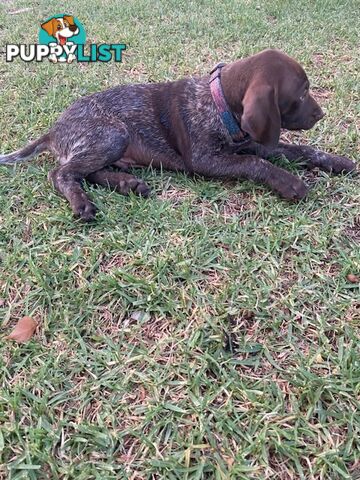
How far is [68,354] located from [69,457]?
57 centimetres

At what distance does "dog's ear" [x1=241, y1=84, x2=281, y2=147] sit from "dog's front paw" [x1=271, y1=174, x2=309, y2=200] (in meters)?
0.30

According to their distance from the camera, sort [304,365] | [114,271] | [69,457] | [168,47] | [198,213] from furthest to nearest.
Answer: [168,47] → [198,213] → [114,271] → [304,365] → [69,457]

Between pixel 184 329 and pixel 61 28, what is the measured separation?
621 centimetres

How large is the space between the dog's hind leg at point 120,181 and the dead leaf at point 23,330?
1.30m

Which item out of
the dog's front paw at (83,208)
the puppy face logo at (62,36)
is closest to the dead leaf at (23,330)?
the dog's front paw at (83,208)

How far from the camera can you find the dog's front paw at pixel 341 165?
3793 mm

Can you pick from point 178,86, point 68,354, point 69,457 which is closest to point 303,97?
point 178,86

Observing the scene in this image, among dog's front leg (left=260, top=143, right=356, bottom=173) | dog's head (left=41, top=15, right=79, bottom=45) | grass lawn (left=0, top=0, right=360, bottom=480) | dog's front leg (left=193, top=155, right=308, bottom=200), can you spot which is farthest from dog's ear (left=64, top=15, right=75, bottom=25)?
dog's front leg (left=260, top=143, right=356, bottom=173)

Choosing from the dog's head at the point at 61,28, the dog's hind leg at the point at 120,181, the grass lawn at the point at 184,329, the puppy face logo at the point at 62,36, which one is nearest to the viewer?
the grass lawn at the point at 184,329

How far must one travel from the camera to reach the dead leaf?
105 inches

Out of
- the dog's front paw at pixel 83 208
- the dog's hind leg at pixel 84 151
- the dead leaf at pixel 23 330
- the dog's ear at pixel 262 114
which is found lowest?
the dead leaf at pixel 23 330

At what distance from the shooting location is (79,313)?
9.19 ft

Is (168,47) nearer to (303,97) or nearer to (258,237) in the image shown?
(303,97)

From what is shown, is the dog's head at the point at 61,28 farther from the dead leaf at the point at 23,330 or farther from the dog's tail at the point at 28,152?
the dead leaf at the point at 23,330
